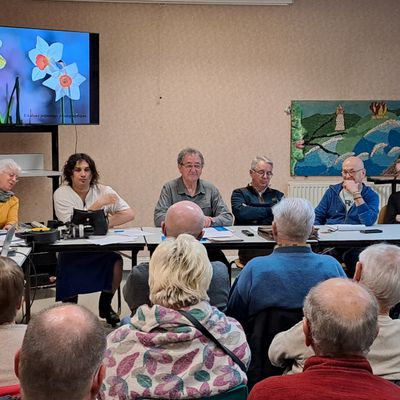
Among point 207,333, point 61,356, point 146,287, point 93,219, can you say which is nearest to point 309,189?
point 93,219

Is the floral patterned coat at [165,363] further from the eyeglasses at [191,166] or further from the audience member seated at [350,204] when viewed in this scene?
the eyeglasses at [191,166]

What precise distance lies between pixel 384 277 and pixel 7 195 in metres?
3.10

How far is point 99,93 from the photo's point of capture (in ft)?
18.8

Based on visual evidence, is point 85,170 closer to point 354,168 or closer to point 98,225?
point 98,225

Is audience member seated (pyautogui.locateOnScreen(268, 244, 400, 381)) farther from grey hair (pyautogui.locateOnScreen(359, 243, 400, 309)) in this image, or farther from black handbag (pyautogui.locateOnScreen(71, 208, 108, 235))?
black handbag (pyautogui.locateOnScreen(71, 208, 108, 235))

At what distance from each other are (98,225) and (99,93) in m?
2.22

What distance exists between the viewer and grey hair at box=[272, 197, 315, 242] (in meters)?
2.69

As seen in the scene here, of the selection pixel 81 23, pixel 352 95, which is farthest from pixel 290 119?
pixel 81 23

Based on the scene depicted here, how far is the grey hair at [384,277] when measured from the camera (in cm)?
210

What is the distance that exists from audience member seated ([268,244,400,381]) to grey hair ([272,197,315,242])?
1.63ft

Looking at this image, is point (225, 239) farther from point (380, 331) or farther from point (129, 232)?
point (380, 331)

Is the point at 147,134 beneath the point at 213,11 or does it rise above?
beneath

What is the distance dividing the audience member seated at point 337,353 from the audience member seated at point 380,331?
389mm

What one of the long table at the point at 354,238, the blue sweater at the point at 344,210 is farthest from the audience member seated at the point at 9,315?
the blue sweater at the point at 344,210
